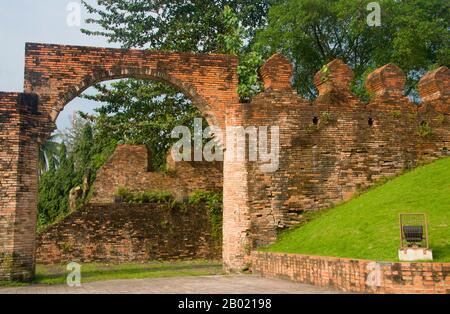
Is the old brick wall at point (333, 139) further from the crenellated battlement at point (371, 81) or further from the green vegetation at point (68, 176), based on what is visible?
the green vegetation at point (68, 176)

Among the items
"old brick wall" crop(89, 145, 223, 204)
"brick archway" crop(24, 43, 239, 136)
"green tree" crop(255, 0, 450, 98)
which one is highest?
"green tree" crop(255, 0, 450, 98)

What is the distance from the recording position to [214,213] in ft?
55.8

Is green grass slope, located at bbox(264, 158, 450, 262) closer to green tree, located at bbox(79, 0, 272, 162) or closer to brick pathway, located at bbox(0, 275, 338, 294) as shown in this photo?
brick pathway, located at bbox(0, 275, 338, 294)

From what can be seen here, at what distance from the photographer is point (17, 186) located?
35.9 ft

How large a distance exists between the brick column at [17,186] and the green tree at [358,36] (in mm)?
10337

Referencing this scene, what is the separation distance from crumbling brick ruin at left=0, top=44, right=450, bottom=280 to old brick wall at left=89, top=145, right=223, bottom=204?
601cm

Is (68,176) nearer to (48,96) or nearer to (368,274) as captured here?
(48,96)

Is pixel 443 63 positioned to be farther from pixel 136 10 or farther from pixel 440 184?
pixel 136 10

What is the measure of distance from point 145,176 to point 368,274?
40.5 ft

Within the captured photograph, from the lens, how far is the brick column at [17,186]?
10.8 m

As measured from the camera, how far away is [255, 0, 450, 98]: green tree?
18.5 m

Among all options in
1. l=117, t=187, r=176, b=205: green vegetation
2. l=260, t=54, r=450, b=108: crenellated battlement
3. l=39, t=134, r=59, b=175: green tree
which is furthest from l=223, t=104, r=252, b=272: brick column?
l=39, t=134, r=59, b=175: green tree

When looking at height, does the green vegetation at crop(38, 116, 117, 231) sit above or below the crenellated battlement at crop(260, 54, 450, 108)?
below

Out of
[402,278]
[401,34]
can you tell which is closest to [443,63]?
[401,34]
